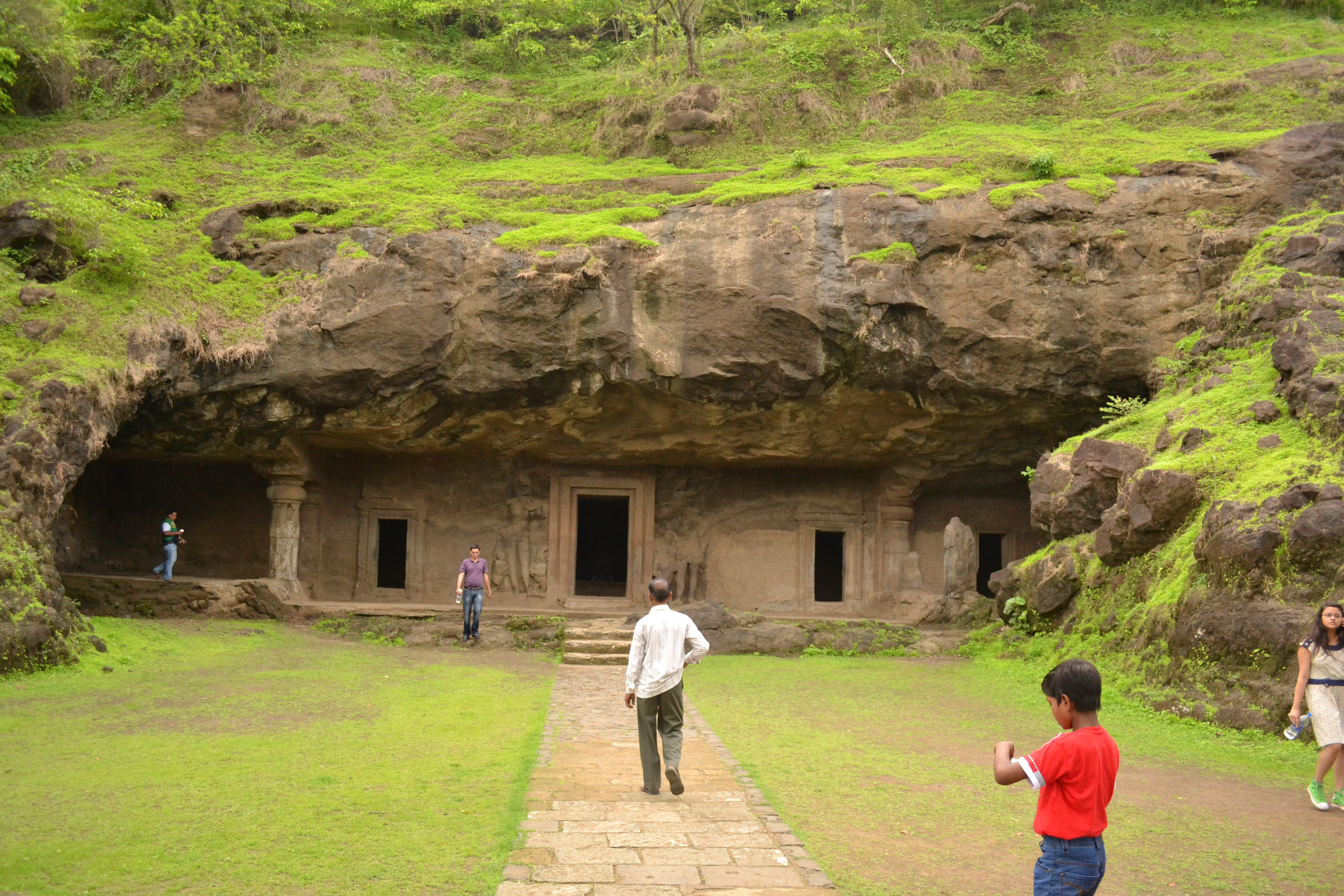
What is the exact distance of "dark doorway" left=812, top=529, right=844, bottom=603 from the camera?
22.8m

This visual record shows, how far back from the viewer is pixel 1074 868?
317cm

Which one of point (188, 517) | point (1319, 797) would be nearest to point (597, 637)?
point (1319, 797)

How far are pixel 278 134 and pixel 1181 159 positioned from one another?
665 inches

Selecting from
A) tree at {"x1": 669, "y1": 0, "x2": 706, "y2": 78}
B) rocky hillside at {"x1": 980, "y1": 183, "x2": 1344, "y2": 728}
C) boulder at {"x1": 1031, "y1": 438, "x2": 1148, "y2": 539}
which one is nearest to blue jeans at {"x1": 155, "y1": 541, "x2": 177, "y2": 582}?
rocky hillside at {"x1": 980, "y1": 183, "x2": 1344, "y2": 728}

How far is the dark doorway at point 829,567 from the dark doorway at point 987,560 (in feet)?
9.94

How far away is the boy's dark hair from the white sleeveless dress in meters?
3.63

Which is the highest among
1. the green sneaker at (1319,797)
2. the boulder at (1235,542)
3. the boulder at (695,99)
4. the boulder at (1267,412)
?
the boulder at (695,99)

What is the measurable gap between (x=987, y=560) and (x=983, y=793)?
16.5 meters

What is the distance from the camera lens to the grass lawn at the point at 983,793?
4.80 m

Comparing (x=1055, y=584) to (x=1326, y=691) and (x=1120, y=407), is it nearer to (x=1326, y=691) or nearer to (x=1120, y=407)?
(x=1120, y=407)

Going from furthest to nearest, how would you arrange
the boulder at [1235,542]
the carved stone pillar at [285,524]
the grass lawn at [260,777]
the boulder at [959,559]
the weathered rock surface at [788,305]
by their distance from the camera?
the carved stone pillar at [285,524] < the boulder at [959,559] < the weathered rock surface at [788,305] < the boulder at [1235,542] < the grass lawn at [260,777]

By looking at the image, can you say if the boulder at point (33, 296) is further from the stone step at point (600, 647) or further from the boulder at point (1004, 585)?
the boulder at point (1004, 585)

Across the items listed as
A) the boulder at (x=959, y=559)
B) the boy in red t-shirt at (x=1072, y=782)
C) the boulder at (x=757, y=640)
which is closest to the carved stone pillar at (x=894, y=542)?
the boulder at (x=959, y=559)

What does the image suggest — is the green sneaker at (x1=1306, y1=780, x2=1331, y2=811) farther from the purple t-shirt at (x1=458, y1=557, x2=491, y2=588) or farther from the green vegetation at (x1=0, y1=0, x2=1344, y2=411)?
the green vegetation at (x1=0, y1=0, x2=1344, y2=411)
